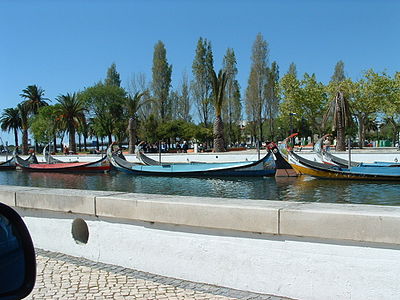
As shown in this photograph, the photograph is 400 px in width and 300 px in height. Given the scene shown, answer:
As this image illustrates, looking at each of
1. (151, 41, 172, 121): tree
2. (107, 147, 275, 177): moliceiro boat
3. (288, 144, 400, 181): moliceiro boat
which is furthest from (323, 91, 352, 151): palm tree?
(151, 41, 172, 121): tree

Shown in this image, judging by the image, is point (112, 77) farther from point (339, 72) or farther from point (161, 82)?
point (339, 72)

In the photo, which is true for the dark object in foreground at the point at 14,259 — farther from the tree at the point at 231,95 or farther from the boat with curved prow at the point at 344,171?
the tree at the point at 231,95

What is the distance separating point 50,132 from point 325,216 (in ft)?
202

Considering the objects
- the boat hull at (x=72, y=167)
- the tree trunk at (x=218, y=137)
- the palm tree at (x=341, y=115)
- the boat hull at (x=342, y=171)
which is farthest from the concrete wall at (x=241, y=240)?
the tree trunk at (x=218, y=137)

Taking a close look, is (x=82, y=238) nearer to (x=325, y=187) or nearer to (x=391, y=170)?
(x=325, y=187)

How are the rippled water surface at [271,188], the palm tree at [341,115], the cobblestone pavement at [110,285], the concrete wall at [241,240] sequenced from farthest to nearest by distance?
1. the palm tree at [341,115]
2. the rippled water surface at [271,188]
3. the cobblestone pavement at [110,285]
4. the concrete wall at [241,240]

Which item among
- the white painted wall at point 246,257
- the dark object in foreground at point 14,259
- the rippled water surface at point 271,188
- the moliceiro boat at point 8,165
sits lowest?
the rippled water surface at point 271,188

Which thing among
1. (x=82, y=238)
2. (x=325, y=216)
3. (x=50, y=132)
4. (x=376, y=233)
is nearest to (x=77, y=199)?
(x=82, y=238)

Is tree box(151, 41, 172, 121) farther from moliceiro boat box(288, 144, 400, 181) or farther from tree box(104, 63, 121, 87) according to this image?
moliceiro boat box(288, 144, 400, 181)

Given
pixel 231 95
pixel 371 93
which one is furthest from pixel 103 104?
pixel 371 93

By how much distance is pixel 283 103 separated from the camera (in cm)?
4884

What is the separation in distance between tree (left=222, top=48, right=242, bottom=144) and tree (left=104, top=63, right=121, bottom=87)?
73.0 ft

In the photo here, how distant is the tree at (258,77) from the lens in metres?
57.3

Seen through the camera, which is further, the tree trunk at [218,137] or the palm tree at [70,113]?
the palm tree at [70,113]
